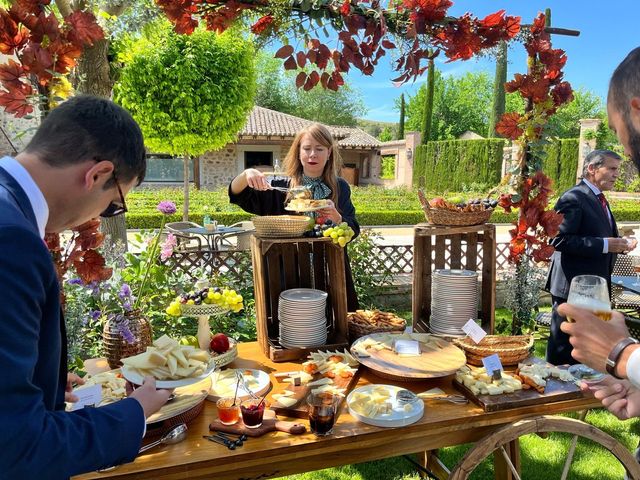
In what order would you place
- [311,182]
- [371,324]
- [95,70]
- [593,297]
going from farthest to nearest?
[95,70] < [311,182] < [371,324] < [593,297]

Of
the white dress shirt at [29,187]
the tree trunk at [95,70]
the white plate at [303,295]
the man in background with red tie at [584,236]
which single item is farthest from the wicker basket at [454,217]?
the tree trunk at [95,70]

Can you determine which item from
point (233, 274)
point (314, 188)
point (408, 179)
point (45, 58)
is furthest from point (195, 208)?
point (408, 179)

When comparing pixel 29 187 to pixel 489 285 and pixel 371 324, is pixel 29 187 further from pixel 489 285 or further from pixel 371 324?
pixel 489 285

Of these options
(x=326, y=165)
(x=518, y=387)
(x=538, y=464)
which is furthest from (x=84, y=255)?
(x=538, y=464)

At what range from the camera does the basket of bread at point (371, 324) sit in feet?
7.41

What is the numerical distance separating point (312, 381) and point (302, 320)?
0.32 metres

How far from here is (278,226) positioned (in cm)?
210

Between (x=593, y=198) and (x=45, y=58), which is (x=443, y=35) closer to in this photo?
(x=45, y=58)

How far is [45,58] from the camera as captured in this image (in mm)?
1621

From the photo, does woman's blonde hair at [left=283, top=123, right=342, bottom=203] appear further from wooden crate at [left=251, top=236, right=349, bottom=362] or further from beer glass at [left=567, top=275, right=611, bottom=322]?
beer glass at [left=567, top=275, right=611, bottom=322]

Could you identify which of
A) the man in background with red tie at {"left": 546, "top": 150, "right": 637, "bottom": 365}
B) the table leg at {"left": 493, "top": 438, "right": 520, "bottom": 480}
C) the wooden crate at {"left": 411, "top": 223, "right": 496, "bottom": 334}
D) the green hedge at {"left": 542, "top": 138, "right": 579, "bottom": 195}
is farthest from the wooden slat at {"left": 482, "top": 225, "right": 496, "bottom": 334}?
the green hedge at {"left": 542, "top": 138, "right": 579, "bottom": 195}

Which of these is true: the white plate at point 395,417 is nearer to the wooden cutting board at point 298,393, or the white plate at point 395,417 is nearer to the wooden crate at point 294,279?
the wooden cutting board at point 298,393

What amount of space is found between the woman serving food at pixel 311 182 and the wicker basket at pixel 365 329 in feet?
1.66

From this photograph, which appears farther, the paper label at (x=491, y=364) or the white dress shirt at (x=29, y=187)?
the paper label at (x=491, y=364)
